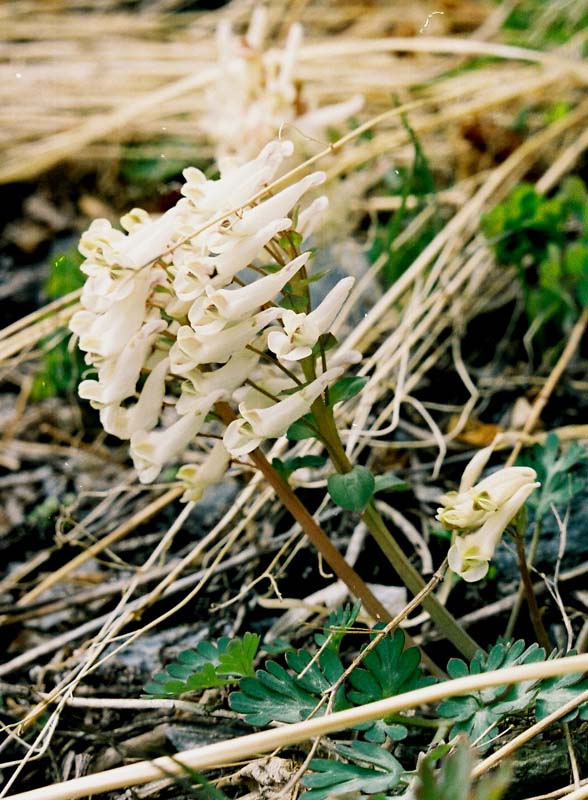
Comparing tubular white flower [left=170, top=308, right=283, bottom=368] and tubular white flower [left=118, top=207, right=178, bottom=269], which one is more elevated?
tubular white flower [left=118, top=207, right=178, bottom=269]

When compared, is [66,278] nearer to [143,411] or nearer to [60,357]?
[60,357]

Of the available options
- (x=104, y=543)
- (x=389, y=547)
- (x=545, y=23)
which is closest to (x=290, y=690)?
(x=389, y=547)

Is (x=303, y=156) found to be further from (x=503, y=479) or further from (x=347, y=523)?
(x=503, y=479)

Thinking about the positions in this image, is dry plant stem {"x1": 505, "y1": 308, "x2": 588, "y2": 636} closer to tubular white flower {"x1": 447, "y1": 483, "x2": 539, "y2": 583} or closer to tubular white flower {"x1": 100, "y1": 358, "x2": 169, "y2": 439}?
tubular white flower {"x1": 447, "y1": 483, "x2": 539, "y2": 583}

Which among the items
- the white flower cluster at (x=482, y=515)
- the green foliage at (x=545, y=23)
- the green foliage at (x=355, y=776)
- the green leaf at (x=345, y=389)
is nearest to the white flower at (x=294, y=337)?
the green leaf at (x=345, y=389)

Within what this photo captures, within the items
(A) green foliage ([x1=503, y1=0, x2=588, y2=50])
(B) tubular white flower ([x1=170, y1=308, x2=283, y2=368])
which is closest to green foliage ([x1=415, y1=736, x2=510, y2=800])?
(B) tubular white flower ([x1=170, y1=308, x2=283, y2=368])

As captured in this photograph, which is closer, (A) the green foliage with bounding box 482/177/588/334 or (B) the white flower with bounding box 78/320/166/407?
(B) the white flower with bounding box 78/320/166/407
